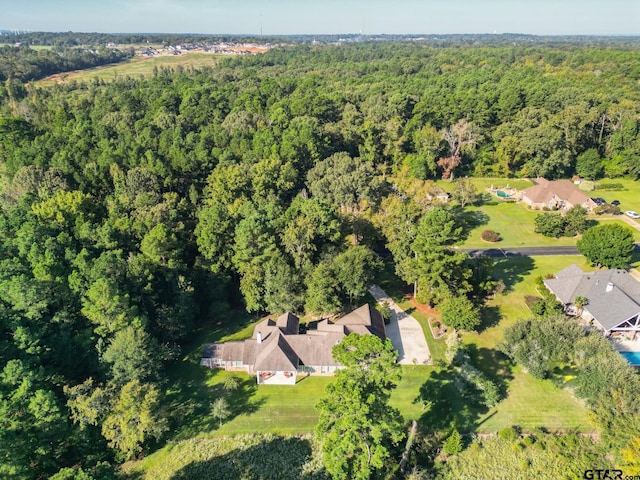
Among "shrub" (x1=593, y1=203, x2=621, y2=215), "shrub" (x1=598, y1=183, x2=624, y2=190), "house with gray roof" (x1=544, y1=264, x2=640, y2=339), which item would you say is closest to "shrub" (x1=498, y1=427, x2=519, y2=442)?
"house with gray roof" (x1=544, y1=264, x2=640, y2=339)

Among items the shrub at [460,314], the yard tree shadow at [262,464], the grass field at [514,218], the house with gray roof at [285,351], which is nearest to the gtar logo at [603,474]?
the shrub at [460,314]

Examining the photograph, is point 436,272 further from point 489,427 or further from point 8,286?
point 8,286

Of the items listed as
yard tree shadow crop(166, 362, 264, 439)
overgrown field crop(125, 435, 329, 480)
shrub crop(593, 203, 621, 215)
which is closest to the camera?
overgrown field crop(125, 435, 329, 480)

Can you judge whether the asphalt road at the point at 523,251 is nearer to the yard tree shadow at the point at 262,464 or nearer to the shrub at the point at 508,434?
the shrub at the point at 508,434

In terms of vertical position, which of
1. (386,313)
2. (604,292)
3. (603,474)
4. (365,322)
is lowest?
(603,474)

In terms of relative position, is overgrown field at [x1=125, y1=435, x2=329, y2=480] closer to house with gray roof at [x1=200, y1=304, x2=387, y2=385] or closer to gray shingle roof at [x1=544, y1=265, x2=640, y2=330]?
house with gray roof at [x1=200, y1=304, x2=387, y2=385]

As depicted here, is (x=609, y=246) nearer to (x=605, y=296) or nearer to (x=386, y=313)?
(x=605, y=296)

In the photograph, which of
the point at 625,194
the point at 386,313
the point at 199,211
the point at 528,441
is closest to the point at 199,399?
the point at 386,313
